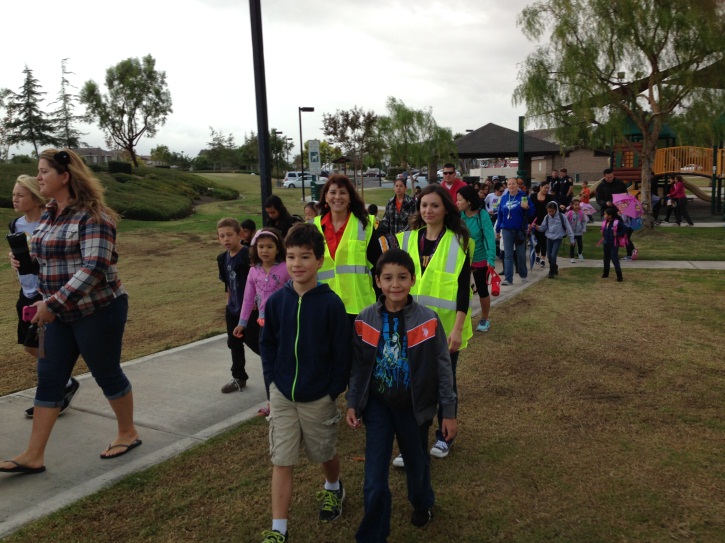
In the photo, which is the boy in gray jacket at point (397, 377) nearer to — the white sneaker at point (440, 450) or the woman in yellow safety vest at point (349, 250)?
the white sneaker at point (440, 450)

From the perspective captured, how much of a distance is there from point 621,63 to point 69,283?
17450 millimetres

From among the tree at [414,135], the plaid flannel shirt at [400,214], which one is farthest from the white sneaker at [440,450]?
the tree at [414,135]

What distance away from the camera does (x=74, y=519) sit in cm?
328

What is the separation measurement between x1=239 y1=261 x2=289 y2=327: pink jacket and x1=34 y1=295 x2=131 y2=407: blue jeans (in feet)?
3.05

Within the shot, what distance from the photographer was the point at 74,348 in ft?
12.9

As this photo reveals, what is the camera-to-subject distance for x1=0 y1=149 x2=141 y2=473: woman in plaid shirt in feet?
12.3

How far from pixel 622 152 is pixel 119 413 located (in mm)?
27636

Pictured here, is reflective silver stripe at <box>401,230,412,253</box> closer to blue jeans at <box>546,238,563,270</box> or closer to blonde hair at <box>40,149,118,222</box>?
blonde hair at <box>40,149,118,222</box>

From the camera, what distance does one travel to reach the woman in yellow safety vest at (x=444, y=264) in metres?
3.72

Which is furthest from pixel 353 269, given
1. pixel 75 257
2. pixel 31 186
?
pixel 31 186

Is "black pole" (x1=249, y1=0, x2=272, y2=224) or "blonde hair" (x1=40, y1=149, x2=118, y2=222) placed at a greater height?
"black pole" (x1=249, y1=0, x2=272, y2=224)

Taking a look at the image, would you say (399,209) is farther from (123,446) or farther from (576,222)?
(576,222)

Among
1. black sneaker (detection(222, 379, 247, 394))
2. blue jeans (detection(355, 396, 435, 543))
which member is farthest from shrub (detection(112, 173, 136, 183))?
blue jeans (detection(355, 396, 435, 543))

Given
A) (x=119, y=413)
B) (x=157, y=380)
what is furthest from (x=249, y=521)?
(x=157, y=380)
